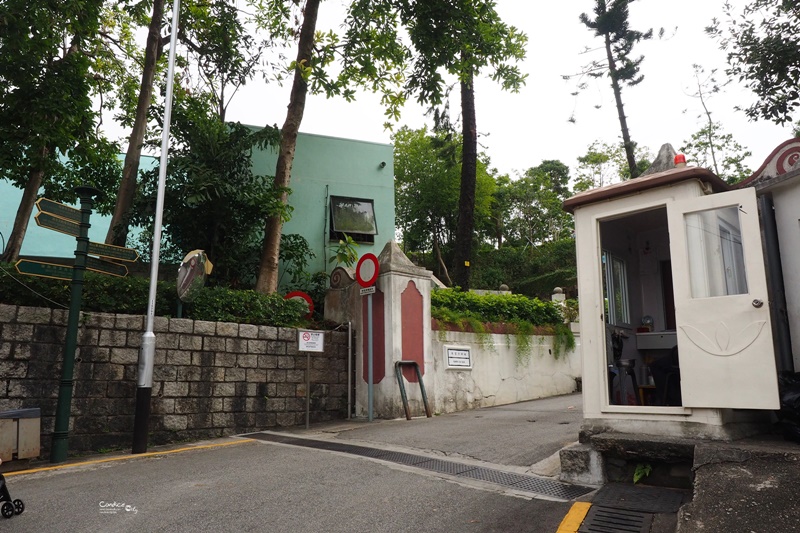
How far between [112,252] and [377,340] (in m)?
4.76

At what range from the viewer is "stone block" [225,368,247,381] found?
9.63 m

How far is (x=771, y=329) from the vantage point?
510 cm

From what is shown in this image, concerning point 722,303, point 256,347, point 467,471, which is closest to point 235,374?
point 256,347

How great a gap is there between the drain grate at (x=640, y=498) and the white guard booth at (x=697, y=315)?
561mm

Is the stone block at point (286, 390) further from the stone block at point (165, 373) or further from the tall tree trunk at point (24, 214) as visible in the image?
the tall tree trunk at point (24, 214)

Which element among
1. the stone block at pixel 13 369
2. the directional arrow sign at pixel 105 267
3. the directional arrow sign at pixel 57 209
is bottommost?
the stone block at pixel 13 369

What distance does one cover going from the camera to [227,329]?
9.76 metres

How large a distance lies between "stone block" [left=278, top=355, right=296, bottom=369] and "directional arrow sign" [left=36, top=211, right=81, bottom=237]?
152 inches

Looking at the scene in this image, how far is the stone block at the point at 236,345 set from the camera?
971cm

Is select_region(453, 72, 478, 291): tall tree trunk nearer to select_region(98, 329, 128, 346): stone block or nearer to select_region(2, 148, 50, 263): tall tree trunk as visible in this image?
select_region(98, 329, 128, 346): stone block

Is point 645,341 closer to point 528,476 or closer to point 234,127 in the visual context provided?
point 528,476

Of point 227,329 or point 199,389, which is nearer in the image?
point 199,389

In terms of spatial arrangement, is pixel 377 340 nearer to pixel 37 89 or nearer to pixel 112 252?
pixel 112 252

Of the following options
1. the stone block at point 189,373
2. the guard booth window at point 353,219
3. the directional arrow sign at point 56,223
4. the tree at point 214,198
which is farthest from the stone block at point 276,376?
the guard booth window at point 353,219
